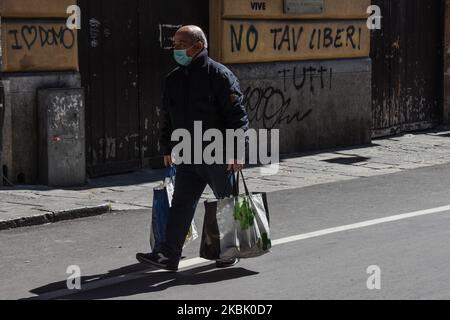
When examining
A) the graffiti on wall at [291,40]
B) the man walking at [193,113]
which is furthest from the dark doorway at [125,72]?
the man walking at [193,113]

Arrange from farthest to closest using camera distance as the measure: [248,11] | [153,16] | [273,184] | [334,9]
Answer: [334,9]
[248,11]
[153,16]
[273,184]

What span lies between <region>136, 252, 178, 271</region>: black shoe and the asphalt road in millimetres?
68

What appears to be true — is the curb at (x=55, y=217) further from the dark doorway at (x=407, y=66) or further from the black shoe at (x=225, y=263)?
the dark doorway at (x=407, y=66)

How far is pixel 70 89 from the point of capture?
11969mm

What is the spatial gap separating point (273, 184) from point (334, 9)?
4.28 metres

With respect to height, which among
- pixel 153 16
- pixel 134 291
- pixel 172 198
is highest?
pixel 153 16

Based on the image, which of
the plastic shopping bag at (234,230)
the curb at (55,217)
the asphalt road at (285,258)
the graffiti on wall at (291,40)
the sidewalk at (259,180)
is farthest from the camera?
the graffiti on wall at (291,40)

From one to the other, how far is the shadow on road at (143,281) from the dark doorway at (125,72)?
16.0 ft

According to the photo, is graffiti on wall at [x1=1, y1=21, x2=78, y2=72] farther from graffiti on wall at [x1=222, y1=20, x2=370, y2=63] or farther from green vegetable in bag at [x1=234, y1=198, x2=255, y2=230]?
green vegetable in bag at [x1=234, y1=198, x2=255, y2=230]

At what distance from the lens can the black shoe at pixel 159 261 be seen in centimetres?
780

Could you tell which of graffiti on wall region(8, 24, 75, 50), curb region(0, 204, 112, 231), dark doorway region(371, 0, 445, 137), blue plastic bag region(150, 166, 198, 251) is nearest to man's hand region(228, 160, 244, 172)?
blue plastic bag region(150, 166, 198, 251)

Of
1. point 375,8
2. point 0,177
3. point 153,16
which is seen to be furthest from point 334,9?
point 0,177

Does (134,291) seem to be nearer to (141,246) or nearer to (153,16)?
(141,246)

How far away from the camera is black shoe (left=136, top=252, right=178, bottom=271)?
780 centimetres
